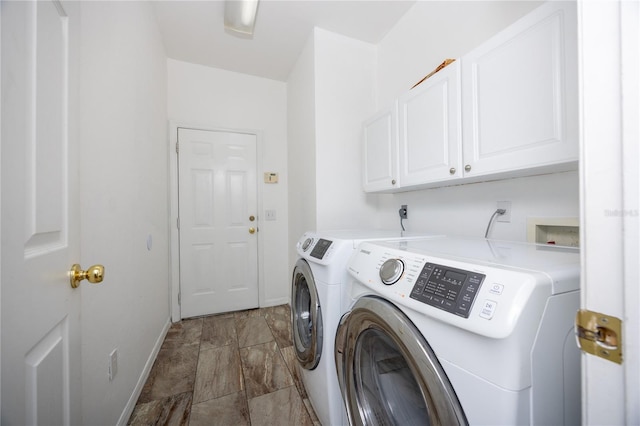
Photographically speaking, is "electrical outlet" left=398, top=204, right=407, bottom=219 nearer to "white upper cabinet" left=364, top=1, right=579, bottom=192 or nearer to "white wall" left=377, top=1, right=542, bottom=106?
"white upper cabinet" left=364, top=1, right=579, bottom=192

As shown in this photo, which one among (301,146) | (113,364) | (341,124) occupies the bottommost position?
(113,364)

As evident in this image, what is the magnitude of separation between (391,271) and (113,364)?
4.44ft

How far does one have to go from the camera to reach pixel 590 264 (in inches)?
15.4

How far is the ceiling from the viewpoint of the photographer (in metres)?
1.81

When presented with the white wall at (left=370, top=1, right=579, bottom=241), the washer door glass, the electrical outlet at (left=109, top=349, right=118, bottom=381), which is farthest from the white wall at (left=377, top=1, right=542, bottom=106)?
the electrical outlet at (left=109, top=349, right=118, bottom=381)

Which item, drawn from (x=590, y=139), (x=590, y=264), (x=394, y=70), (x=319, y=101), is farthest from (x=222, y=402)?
(x=394, y=70)

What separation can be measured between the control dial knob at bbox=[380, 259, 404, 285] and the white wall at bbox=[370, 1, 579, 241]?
833 mm

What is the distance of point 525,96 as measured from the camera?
2.93 feet

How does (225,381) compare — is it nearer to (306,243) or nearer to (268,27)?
(306,243)

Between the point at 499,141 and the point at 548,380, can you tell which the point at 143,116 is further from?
the point at 548,380

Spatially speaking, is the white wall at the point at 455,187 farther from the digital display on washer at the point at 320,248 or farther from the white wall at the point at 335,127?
the digital display on washer at the point at 320,248

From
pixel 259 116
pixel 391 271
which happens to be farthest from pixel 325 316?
pixel 259 116

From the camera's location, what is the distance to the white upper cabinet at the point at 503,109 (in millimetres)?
801

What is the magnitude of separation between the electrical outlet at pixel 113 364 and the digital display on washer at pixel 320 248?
104 cm
